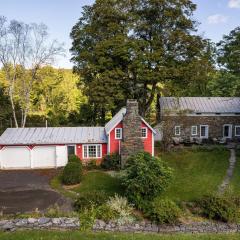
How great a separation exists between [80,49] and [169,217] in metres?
25.1

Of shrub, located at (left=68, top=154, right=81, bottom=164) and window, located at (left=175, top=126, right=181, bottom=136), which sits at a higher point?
window, located at (left=175, top=126, right=181, bottom=136)

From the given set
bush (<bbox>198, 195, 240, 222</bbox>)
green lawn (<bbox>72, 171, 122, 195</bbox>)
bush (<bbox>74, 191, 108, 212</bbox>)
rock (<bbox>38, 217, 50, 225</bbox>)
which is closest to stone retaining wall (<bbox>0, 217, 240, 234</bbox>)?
rock (<bbox>38, 217, 50, 225</bbox>)

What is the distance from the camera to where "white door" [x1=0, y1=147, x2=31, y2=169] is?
88.8ft

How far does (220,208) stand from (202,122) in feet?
60.2

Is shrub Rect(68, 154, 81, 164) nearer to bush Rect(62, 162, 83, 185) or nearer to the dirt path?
bush Rect(62, 162, 83, 185)

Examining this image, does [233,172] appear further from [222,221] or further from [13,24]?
[13,24]

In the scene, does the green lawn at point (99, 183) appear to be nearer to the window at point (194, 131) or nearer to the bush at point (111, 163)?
the bush at point (111, 163)

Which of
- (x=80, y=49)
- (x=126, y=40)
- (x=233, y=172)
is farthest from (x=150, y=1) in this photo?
(x=233, y=172)

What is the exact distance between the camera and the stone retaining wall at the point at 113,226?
1545 centimetres

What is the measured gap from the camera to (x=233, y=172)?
24484mm

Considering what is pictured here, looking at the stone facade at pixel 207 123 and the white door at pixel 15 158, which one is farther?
the stone facade at pixel 207 123

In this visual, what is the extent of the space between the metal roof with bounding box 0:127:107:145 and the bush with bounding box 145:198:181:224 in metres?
11.2

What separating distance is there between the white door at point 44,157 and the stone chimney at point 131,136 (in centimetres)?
635

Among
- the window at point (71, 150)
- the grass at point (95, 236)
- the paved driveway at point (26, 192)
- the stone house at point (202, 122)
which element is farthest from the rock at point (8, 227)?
the stone house at point (202, 122)
